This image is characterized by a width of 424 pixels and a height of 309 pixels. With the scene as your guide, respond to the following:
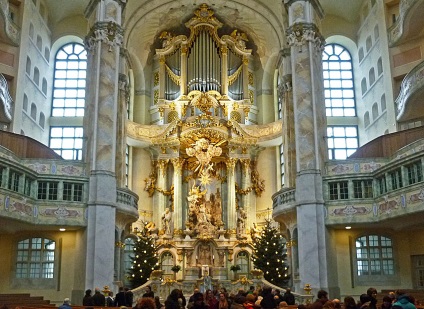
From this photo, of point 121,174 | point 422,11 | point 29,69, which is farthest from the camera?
point 29,69

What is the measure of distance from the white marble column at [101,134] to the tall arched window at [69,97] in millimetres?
9790

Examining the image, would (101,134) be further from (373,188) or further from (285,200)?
(373,188)

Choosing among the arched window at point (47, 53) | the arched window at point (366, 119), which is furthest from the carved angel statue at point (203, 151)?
the arched window at point (47, 53)

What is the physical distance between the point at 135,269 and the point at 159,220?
292 inches

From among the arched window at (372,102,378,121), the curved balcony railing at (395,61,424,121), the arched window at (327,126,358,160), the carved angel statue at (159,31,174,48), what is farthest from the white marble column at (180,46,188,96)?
the curved balcony railing at (395,61,424,121)

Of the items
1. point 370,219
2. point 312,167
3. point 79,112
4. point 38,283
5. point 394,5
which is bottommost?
point 38,283

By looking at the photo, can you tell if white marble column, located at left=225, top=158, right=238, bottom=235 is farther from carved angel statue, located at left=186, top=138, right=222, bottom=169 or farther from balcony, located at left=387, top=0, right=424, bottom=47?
balcony, located at left=387, top=0, right=424, bottom=47

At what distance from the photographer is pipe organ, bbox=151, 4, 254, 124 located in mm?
45094

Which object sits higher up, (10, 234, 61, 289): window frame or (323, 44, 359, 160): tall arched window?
(323, 44, 359, 160): tall arched window

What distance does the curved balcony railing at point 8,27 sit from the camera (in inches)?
1267

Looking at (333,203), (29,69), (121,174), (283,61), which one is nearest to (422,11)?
(283,61)

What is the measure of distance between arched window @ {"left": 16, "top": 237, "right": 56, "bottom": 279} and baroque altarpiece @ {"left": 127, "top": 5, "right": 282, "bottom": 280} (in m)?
10.9

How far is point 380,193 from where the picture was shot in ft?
96.7

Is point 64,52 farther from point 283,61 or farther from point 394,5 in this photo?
point 394,5
